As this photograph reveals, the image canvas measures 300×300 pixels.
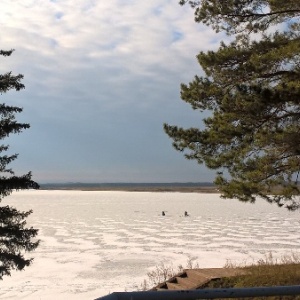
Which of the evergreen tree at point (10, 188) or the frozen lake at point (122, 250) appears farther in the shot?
the frozen lake at point (122, 250)

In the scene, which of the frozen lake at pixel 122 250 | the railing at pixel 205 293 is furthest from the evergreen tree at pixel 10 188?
the railing at pixel 205 293

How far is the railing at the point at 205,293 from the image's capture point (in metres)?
3.06

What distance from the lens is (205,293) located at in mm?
3346

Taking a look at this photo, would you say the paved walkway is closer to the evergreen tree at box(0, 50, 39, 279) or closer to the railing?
the evergreen tree at box(0, 50, 39, 279)

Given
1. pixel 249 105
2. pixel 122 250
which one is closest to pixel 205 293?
pixel 249 105

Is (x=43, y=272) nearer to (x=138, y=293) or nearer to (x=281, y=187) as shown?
(x=281, y=187)

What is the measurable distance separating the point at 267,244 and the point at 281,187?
1406 centimetres

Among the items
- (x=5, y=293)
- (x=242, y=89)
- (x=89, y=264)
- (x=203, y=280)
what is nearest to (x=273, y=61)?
(x=242, y=89)

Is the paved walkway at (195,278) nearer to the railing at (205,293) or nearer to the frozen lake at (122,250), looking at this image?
the frozen lake at (122,250)

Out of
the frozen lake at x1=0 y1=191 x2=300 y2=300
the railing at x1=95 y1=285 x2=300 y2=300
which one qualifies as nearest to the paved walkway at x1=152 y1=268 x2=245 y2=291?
the frozen lake at x1=0 y1=191 x2=300 y2=300

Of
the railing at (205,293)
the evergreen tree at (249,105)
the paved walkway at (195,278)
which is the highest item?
the evergreen tree at (249,105)

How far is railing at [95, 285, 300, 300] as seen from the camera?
3064 mm

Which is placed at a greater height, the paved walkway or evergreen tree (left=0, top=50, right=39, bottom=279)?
evergreen tree (left=0, top=50, right=39, bottom=279)

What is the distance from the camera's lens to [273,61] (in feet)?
40.0
